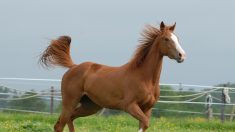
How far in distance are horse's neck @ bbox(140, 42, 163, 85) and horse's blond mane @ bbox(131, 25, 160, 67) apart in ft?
0.36

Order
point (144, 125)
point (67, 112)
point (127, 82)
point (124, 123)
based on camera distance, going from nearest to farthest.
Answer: point (144, 125) < point (127, 82) < point (67, 112) < point (124, 123)

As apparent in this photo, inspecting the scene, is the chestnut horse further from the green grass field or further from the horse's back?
the green grass field

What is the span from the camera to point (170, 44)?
10.4m

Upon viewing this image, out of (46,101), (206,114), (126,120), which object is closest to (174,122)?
(126,120)

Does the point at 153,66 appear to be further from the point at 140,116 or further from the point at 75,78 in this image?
the point at 75,78

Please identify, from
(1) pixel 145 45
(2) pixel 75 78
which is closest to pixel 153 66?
(1) pixel 145 45

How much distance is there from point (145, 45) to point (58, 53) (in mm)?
2376

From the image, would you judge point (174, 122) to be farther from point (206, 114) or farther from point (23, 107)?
point (23, 107)

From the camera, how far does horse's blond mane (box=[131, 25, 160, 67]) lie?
35.7 ft

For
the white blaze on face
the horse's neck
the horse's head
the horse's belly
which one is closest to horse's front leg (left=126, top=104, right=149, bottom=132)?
the horse's belly

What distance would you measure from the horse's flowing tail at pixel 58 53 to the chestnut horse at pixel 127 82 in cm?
43

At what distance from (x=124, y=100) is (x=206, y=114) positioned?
1043 cm

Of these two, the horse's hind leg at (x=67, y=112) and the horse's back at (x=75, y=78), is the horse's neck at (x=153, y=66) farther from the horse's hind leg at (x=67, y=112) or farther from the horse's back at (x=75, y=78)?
the horse's hind leg at (x=67, y=112)

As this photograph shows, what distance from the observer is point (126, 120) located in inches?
665
